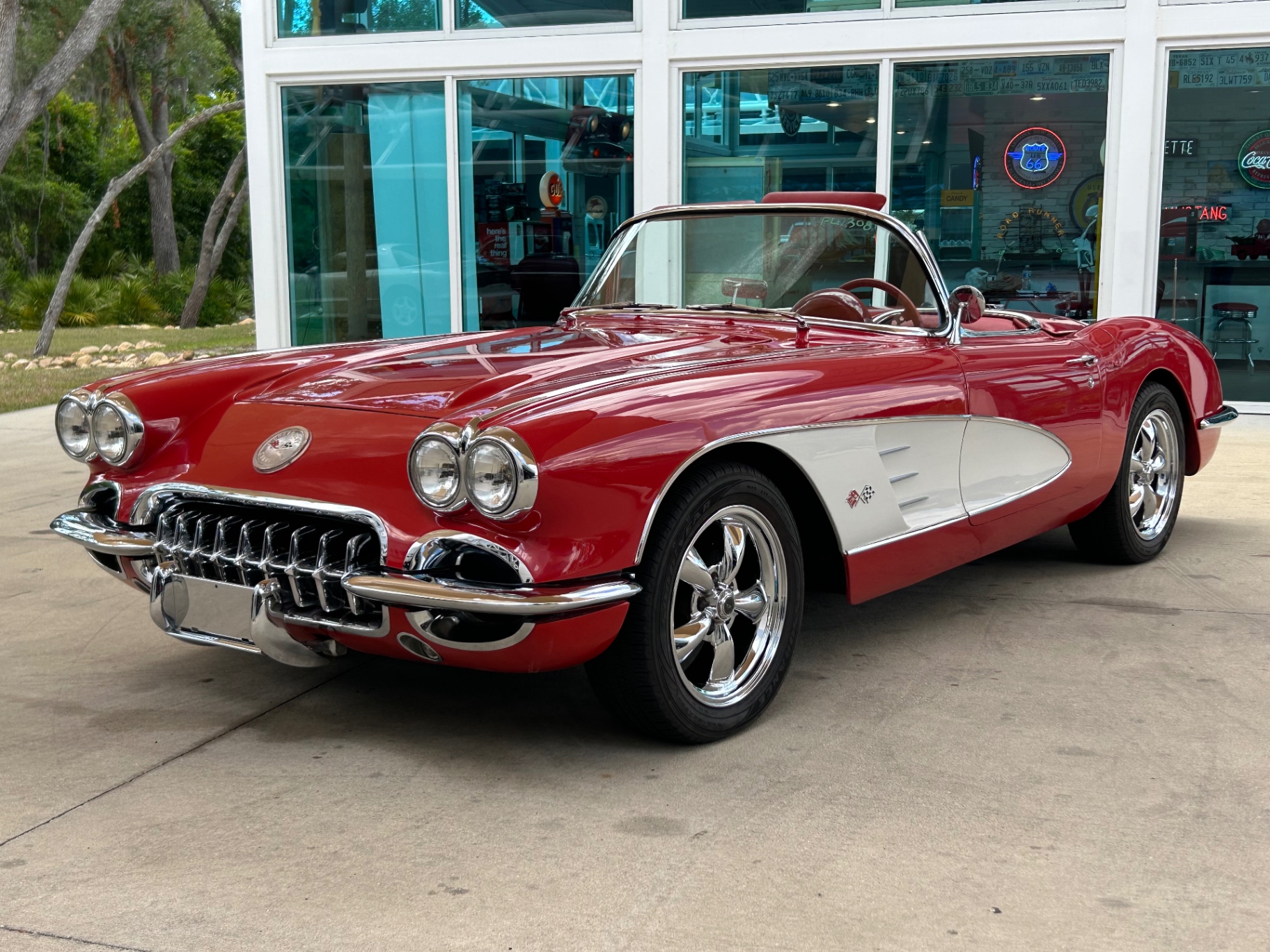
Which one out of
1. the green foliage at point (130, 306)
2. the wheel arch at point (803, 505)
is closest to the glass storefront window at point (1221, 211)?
the wheel arch at point (803, 505)

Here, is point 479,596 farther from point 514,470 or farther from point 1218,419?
point 1218,419

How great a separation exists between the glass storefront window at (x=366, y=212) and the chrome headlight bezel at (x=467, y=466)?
834cm

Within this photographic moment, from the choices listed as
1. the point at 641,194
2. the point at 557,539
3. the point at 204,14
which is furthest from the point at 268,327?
the point at 204,14

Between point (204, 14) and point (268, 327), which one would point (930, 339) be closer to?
point (268, 327)

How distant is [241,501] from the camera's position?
3102 millimetres

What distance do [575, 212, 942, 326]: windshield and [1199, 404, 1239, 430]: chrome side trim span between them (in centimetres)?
179

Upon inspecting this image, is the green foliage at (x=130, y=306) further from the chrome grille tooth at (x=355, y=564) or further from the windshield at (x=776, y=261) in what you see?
the chrome grille tooth at (x=355, y=564)

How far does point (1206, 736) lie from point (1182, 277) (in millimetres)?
7178

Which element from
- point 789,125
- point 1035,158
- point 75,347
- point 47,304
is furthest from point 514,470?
point 47,304

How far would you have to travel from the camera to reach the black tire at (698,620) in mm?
2945

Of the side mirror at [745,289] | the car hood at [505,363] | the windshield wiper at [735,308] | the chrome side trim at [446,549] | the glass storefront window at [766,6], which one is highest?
the glass storefront window at [766,6]

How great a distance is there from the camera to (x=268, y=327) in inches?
436

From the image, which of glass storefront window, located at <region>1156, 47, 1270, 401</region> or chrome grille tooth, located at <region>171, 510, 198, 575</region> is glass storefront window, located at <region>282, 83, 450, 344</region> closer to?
glass storefront window, located at <region>1156, 47, 1270, 401</region>

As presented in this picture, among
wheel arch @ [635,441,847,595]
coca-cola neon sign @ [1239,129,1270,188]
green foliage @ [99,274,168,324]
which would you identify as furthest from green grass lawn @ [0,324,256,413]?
coca-cola neon sign @ [1239,129,1270,188]
